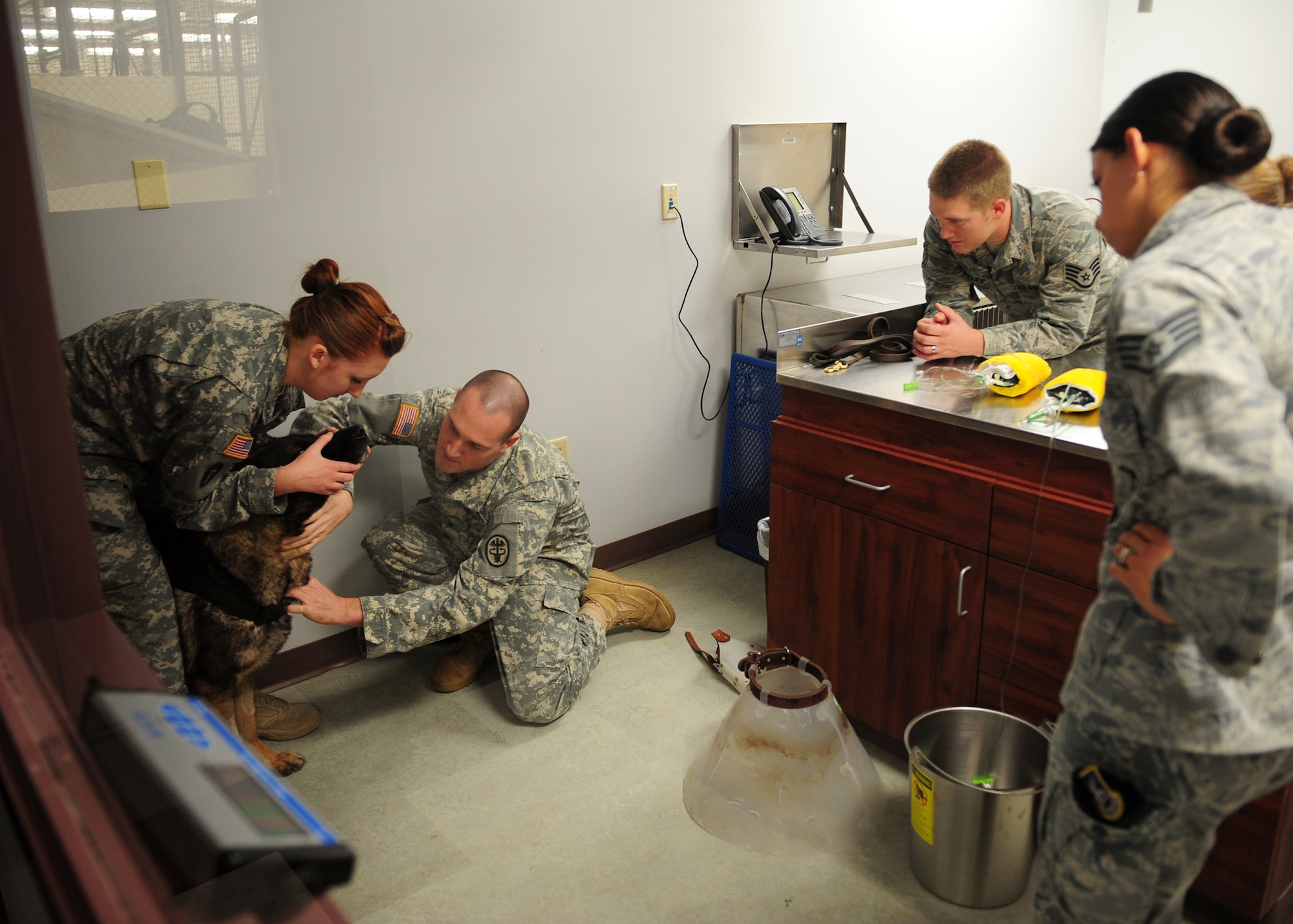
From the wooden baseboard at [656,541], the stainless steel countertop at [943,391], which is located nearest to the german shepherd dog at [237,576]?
the stainless steel countertop at [943,391]

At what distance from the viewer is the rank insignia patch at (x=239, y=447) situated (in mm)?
1893

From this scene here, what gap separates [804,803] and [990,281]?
1458mm

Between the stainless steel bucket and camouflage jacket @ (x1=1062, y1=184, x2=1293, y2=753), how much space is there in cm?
58

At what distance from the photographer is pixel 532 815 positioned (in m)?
2.13

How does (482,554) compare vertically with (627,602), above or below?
above

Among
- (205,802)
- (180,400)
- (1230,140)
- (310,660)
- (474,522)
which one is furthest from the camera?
(310,660)

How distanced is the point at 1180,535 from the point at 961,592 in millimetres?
1009

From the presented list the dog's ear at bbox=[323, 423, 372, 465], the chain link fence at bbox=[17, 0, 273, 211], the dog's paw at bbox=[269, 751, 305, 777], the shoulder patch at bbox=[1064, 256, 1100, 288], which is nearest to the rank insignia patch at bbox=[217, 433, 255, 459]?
the dog's ear at bbox=[323, 423, 372, 465]

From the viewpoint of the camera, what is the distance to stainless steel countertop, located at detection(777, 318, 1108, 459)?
6.13ft

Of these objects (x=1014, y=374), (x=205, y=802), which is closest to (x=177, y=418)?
(x=205, y=802)

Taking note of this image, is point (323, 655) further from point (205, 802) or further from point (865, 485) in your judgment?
point (205, 802)

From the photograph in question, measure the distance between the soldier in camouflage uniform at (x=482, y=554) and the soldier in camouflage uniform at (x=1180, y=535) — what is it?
1.37m

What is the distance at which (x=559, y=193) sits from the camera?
9.39 ft

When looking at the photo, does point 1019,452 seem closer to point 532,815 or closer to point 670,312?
point 532,815
